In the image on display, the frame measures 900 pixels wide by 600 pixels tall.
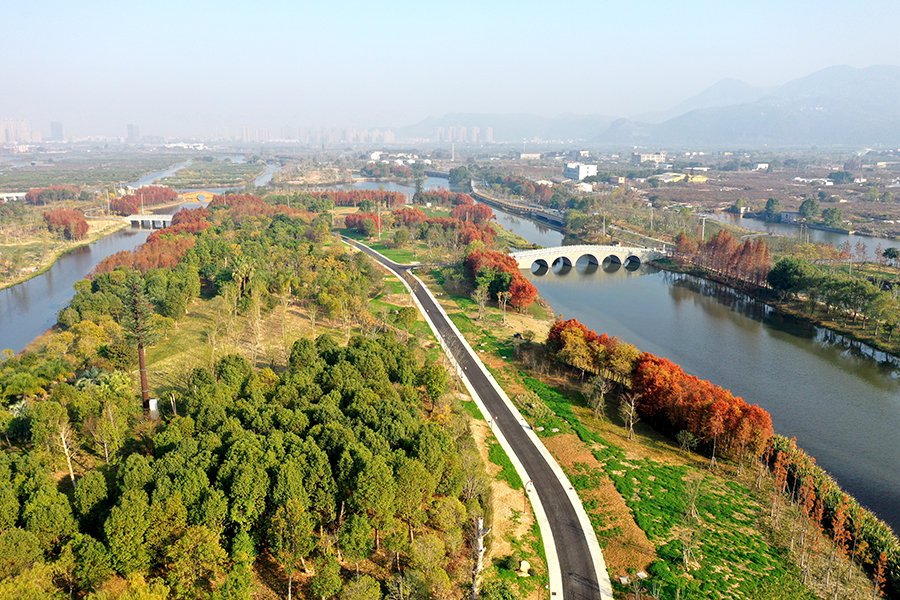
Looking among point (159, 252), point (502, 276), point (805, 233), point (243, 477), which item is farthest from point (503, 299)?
point (805, 233)

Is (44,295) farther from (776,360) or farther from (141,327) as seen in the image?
(776,360)

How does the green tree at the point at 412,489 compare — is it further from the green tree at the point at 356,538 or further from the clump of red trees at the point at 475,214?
the clump of red trees at the point at 475,214

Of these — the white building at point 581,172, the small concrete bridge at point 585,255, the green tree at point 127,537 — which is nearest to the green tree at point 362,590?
the green tree at point 127,537

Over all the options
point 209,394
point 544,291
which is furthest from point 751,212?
point 209,394

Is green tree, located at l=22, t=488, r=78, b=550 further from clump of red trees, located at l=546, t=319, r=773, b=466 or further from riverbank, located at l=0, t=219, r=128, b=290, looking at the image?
riverbank, located at l=0, t=219, r=128, b=290

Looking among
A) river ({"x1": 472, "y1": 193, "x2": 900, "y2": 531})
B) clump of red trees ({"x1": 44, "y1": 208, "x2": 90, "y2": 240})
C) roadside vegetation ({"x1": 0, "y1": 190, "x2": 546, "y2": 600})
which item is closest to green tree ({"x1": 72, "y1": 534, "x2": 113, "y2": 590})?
roadside vegetation ({"x1": 0, "y1": 190, "x2": 546, "y2": 600})

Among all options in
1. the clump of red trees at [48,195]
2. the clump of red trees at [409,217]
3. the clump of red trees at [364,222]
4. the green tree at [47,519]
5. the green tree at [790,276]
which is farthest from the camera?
the clump of red trees at [48,195]
